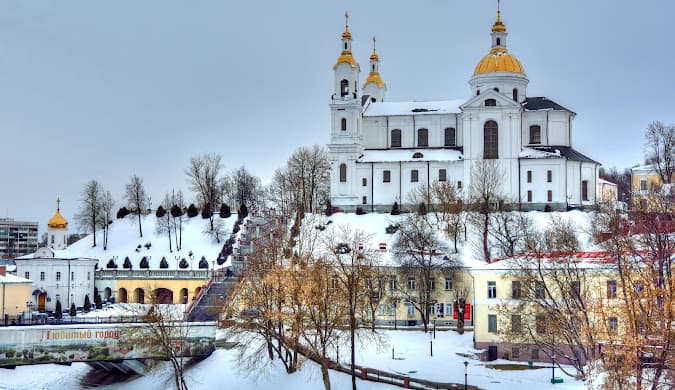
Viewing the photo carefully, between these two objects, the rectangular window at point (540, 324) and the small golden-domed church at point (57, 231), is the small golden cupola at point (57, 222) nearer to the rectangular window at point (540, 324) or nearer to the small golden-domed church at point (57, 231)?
the small golden-domed church at point (57, 231)

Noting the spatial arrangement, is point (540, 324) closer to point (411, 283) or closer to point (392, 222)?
point (411, 283)

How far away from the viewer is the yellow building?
5744cm

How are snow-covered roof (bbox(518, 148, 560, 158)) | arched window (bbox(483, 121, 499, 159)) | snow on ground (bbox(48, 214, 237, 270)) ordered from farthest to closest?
arched window (bbox(483, 121, 499, 159))
snow-covered roof (bbox(518, 148, 560, 158))
snow on ground (bbox(48, 214, 237, 270))

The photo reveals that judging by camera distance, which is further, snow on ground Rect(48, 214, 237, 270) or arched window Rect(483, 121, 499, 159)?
arched window Rect(483, 121, 499, 159)

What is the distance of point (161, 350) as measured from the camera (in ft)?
150

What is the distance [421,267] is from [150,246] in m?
27.6

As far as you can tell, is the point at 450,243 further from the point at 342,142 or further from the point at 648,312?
the point at 648,312

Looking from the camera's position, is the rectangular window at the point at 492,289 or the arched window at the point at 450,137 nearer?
the rectangular window at the point at 492,289

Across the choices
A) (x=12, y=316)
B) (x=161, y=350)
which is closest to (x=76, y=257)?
(x=12, y=316)

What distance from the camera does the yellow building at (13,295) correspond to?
188 ft

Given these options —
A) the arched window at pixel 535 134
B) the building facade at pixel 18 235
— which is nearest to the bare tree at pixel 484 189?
the arched window at pixel 535 134

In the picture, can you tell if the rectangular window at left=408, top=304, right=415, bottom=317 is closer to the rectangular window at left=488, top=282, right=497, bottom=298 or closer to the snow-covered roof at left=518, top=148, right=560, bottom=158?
the rectangular window at left=488, top=282, right=497, bottom=298

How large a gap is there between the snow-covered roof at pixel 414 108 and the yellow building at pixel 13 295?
36812 mm

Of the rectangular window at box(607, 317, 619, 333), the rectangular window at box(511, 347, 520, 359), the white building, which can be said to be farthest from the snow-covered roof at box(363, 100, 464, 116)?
the rectangular window at box(607, 317, 619, 333)
